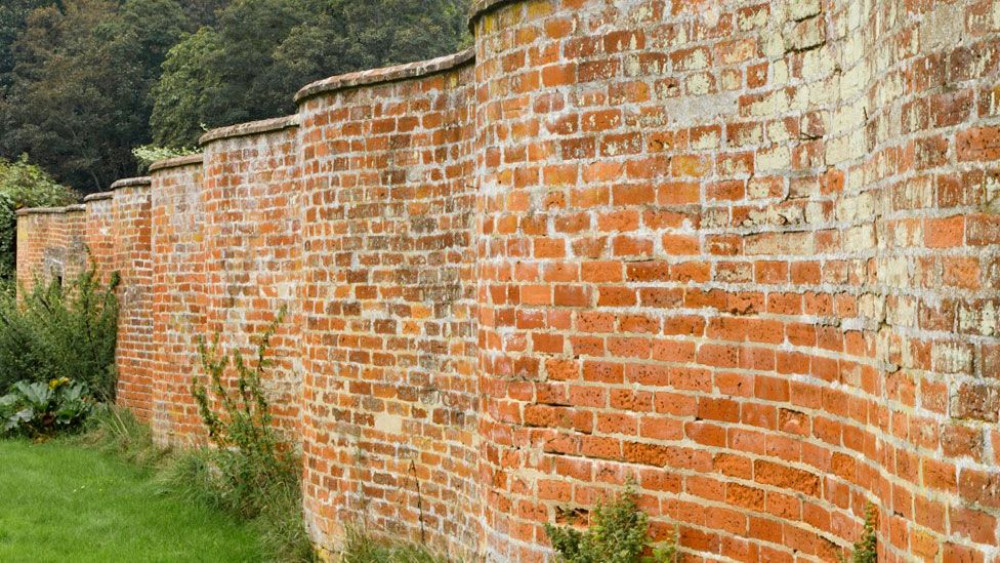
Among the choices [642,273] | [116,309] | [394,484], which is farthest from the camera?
[116,309]

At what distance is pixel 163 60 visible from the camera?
45.9m

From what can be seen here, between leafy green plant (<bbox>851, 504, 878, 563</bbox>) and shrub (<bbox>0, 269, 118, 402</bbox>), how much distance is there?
39.3ft

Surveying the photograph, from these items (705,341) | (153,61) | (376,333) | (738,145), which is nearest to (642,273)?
(705,341)

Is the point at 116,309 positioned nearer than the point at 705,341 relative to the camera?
No

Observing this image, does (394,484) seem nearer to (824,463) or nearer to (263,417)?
(263,417)

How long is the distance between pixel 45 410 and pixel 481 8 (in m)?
11.2

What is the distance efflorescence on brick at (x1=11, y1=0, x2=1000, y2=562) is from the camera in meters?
2.48

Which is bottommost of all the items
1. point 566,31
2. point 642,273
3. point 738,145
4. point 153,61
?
point 642,273

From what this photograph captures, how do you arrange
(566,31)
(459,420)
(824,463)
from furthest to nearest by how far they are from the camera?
(459,420) < (566,31) < (824,463)

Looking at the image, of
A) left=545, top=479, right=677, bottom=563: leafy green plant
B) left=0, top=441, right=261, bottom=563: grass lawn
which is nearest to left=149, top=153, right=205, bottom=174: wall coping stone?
left=0, top=441, right=261, bottom=563: grass lawn

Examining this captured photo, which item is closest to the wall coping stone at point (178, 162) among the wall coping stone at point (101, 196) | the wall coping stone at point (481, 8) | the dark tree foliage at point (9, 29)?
the wall coping stone at point (101, 196)

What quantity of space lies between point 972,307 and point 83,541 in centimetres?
764

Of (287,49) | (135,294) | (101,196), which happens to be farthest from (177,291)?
(287,49)

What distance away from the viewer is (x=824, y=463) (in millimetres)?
3365
